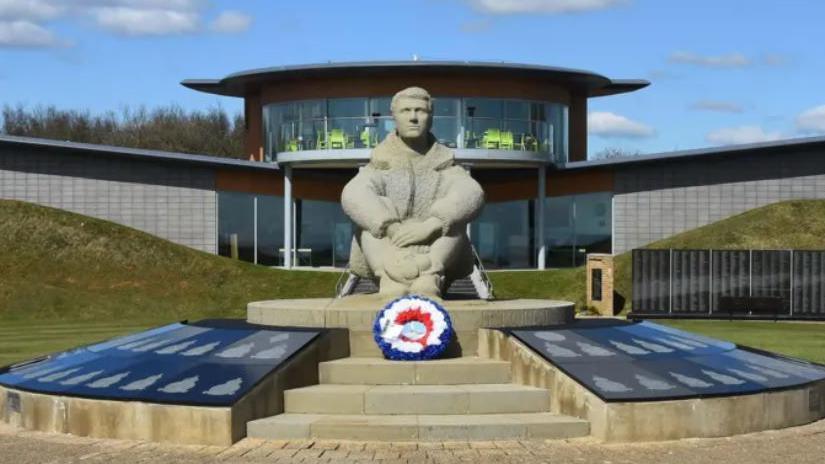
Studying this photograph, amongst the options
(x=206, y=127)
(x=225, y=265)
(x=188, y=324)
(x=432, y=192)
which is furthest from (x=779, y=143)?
(x=206, y=127)

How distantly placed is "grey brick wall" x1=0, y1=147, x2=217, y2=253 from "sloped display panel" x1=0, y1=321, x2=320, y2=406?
31247 millimetres

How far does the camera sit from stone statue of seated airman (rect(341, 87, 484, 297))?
57.9 feet

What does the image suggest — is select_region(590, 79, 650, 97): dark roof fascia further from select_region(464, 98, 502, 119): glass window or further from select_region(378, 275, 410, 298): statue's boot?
select_region(378, 275, 410, 298): statue's boot

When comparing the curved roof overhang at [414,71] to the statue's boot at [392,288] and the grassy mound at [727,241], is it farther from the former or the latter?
the statue's boot at [392,288]

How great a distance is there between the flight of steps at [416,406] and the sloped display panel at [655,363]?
1.88 feet

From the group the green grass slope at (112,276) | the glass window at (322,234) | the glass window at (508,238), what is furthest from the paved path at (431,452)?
the glass window at (508,238)

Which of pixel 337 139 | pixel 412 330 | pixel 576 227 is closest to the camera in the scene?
pixel 412 330

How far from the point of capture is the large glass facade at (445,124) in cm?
4725

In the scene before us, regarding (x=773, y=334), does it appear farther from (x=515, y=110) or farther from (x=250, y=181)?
(x=250, y=181)

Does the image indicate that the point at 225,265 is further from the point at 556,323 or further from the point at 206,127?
the point at 206,127

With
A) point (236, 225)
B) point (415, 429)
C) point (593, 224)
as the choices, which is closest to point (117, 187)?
point (236, 225)

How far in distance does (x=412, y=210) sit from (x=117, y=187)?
102ft

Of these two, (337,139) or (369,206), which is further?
(337,139)

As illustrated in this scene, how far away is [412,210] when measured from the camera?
18.6 meters
